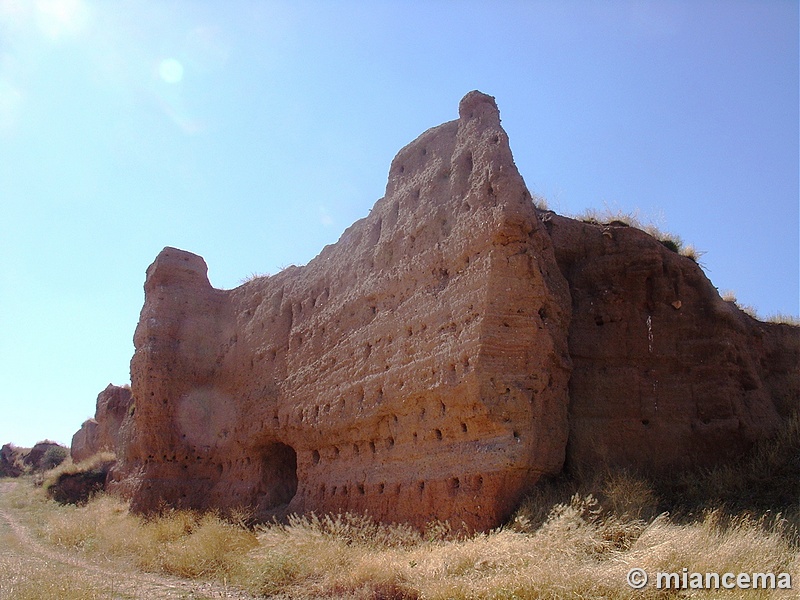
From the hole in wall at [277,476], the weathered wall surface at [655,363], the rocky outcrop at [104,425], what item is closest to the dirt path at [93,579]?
the hole in wall at [277,476]

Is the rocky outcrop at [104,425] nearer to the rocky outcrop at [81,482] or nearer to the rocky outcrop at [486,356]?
the rocky outcrop at [81,482]

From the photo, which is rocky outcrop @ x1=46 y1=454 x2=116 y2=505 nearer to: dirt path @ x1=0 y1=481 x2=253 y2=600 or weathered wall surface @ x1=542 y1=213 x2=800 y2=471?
dirt path @ x1=0 y1=481 x2=253 y2=600

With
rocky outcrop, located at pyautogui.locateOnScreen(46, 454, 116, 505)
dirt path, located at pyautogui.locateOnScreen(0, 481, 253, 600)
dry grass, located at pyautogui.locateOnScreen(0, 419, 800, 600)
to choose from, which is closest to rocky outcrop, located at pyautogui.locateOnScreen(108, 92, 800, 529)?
dry grass, located at pyautogui.locateOnScreen(0, 419, 800, 600)

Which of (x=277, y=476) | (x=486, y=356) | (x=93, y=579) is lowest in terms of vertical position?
(x=93, y=579)

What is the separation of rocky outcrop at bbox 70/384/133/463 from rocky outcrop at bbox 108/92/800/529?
1371 centimetres

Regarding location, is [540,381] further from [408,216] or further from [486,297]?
[408,216]

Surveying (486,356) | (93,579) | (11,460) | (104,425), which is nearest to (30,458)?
(11,460)

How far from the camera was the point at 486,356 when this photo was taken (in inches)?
366

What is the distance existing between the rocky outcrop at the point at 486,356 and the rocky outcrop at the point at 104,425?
13709 millimetres

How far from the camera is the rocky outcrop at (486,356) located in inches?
370

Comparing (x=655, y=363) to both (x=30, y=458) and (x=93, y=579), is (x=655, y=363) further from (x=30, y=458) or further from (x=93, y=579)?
(x=30, y=458)

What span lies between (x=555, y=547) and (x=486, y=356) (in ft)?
9.37

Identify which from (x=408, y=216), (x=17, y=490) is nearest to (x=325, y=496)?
(x=408, y=216)

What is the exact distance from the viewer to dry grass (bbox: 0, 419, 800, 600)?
6309 mm
